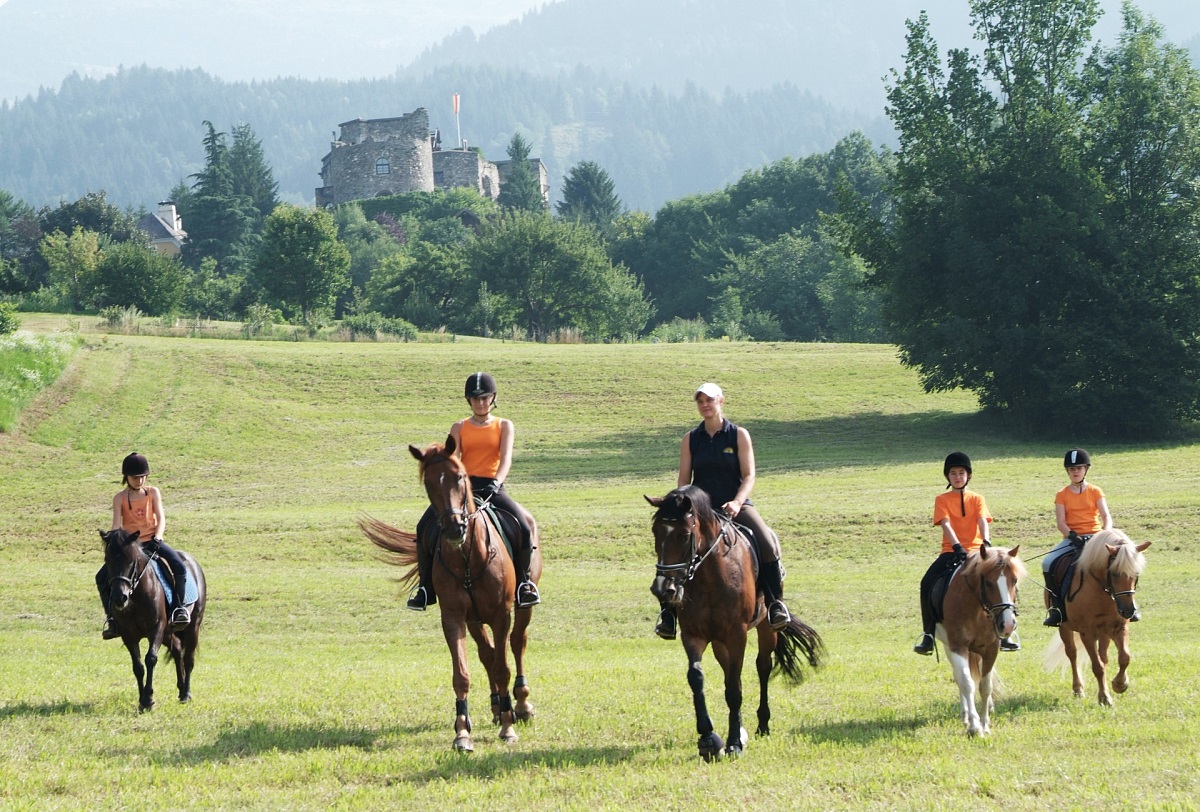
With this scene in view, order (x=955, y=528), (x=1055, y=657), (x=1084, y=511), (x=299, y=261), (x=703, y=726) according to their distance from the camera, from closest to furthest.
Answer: (x=703, y=726) → (x=955, y=528) → (x=1084, y=511) → (x=1055, y=657) → (x=299, y=261)

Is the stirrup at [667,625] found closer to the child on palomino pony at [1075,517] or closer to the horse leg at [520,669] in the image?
the horse leg at [520,669]

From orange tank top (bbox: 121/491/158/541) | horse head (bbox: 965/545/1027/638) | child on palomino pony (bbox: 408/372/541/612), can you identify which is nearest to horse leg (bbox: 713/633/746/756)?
child on palomino pony (bbox: 408/372/541/612)

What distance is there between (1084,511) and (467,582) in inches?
257

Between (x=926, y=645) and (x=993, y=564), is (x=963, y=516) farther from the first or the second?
(x=926, y=645)

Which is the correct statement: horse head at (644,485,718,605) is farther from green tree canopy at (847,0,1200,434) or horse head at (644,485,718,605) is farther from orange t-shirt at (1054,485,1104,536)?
green tree canopy at (847,0,1200,434)

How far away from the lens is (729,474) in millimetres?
10844

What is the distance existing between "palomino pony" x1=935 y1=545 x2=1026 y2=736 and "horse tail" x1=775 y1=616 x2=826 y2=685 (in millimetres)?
1217

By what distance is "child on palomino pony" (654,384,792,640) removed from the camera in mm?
10727

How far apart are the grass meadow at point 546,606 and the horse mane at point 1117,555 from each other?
130 cm

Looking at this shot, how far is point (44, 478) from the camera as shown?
34656 mm

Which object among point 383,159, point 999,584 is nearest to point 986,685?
point 999,584

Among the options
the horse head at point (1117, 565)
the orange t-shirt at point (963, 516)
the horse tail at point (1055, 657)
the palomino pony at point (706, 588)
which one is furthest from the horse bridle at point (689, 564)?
the horse tail at point (1055, 657)

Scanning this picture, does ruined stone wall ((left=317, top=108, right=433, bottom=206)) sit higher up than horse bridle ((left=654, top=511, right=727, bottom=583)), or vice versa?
ruined stone wall ((left=317, top=108, right=433, bottom=206))

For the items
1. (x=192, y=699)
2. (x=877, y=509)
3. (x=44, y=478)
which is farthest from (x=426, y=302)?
(x=192, y=699)
